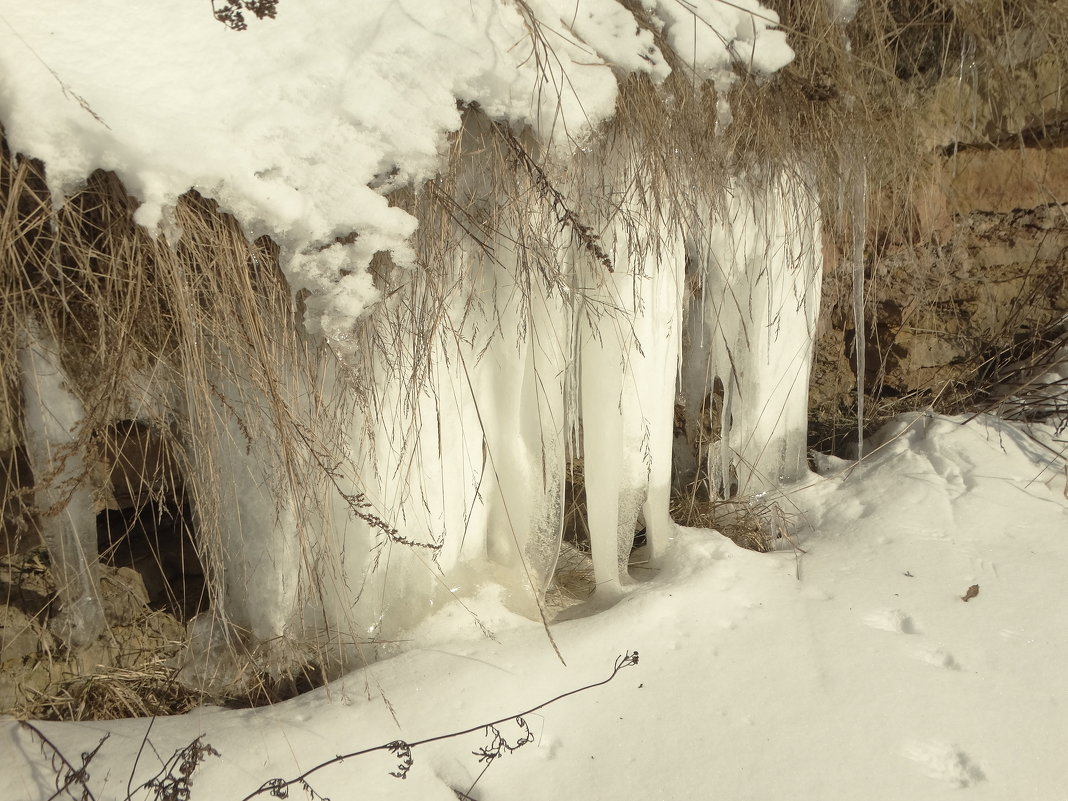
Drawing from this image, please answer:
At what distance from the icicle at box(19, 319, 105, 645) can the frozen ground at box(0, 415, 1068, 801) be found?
33cm

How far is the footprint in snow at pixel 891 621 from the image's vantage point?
1881 mm

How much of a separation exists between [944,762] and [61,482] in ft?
6.05

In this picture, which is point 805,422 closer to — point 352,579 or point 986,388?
point 986,388

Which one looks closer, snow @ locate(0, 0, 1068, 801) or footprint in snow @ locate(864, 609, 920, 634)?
snow @ locate(0, 0, 1068, 801)

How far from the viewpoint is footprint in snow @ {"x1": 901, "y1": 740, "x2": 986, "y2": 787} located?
1.58 meters

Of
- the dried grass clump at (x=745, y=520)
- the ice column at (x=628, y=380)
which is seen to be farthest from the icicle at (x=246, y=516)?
the dried grass clump at (x=745, y=520)

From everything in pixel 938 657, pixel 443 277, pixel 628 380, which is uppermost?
pixel 443 277

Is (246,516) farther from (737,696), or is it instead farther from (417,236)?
(737,696)

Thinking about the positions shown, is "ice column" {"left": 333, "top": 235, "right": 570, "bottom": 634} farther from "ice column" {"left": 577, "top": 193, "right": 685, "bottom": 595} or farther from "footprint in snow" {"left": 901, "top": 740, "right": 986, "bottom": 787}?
"footprint in snow" {"left": 901, "top": 740, "right": 986, "bottom": 787}

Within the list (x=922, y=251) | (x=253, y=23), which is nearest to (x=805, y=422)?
(x=922, y=251)

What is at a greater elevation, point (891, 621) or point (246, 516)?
point (246, 516)

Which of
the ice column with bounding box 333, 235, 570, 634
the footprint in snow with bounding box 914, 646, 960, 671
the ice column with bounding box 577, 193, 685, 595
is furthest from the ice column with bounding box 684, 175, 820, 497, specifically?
the footprint in snow with bounding box 914, 646, 960, 671

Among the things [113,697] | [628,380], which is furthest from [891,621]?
[113,697]

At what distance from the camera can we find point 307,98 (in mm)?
1545
